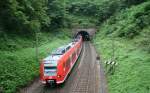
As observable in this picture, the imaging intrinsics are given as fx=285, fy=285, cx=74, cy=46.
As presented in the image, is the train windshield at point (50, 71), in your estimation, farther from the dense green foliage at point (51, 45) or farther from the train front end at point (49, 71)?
the dense green foliage at point (51, 45)

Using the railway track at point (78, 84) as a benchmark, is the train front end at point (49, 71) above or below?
above

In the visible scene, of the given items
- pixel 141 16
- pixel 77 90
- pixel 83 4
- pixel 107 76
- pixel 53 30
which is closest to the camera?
pixel 77 90

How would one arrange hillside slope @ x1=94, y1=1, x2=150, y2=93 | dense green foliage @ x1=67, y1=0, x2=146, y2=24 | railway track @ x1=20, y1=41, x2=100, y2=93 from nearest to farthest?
hillside slope @ x1=94, y1=1, x2=150, y2=93 < railway track @ x1=20, y1=41, x2=100, y2=93 < dense green foliage @ x1=67, y1=0, x2=146, y2=24

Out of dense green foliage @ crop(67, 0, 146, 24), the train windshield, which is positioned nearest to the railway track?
the train windshield

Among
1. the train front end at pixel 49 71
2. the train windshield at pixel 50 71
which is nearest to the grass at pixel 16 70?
the train front end at pixel 49 71

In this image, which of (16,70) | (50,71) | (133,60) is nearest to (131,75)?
(133,60)

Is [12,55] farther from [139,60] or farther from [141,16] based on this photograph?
[141,16]


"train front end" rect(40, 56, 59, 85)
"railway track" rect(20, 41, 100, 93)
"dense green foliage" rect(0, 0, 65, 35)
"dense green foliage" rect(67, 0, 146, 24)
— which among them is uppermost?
"dense green foliage" rect(67, 0, 146, 24)

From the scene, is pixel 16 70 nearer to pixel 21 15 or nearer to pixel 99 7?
pixel 21 15

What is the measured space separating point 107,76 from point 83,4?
62404 mm

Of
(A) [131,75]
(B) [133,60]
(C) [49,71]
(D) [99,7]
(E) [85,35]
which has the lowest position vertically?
(A) [131,75]

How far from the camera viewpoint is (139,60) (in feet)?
101

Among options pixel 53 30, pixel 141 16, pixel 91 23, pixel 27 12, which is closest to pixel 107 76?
pixel 27 12

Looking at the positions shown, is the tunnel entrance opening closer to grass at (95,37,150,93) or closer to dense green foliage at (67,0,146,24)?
dense green foliage at (67,0,146,24)
